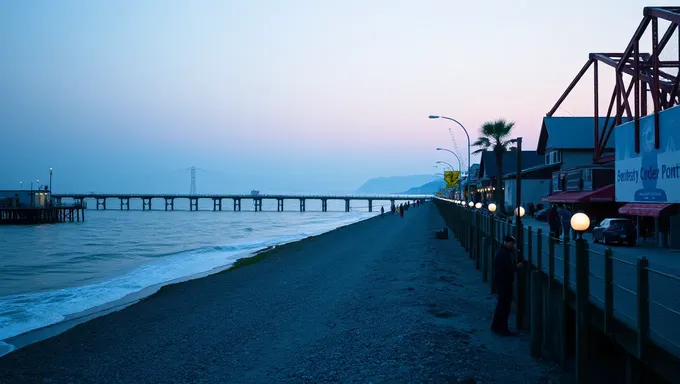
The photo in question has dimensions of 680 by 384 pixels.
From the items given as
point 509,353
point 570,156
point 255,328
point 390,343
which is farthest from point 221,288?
point 570,156

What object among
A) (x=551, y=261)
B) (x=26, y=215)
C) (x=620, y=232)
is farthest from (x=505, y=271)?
(x=26, y=215)

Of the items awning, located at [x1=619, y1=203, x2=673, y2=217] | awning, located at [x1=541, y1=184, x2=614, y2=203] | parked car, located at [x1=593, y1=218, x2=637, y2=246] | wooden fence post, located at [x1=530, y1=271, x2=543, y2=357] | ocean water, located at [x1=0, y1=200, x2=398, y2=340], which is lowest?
ocean water, located at [x1=0, y1=200, x2=398, y2=340]

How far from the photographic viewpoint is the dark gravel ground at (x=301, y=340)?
7.84 m

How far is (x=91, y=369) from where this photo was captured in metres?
8.94

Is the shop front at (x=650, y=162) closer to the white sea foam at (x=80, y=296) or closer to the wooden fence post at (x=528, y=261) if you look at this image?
the wooden fence post at (x=528, y=261)

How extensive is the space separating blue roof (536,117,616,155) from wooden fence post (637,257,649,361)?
34926 millimetres

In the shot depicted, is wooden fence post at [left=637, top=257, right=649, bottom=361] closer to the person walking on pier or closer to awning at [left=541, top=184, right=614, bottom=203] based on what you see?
the person walking on pier

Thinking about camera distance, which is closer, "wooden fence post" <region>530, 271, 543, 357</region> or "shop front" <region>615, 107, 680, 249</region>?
"wooden fence post" <region>530, 271, 543, 357</region>

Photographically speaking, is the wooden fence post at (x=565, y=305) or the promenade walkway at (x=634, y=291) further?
the wooden fence post at (x=565, y=305)

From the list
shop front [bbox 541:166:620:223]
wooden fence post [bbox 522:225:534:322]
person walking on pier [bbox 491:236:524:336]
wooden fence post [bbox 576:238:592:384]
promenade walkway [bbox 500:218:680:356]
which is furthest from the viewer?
shop front [bbox 541:166:620:223]

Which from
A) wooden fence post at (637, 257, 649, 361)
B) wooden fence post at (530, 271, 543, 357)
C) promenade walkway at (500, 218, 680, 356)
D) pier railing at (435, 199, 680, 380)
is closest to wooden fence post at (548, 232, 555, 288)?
pier railing at (435, 199, 680, 380)

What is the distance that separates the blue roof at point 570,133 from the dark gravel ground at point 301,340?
2406 centimetres

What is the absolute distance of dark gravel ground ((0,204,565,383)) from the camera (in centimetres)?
784

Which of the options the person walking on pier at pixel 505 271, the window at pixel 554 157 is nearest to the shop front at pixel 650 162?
the person walking on pier at pixel 505 271
